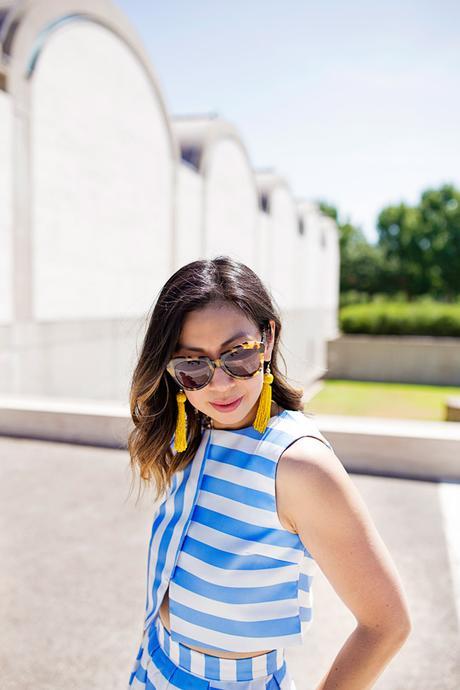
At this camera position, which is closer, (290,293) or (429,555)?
(429,555)

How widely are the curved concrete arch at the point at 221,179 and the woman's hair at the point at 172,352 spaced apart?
12.4 meters

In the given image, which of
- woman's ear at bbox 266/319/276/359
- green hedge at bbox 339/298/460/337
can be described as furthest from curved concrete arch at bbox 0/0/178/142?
green hedge at bbox 339/298/460/337

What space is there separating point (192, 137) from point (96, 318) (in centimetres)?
715

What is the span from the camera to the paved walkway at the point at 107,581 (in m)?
2.78

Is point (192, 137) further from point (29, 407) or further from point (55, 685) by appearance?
point (55, 685)

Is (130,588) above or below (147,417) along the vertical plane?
below

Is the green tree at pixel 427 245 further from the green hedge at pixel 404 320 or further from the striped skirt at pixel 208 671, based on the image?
the striped skirt at pixel 208 671

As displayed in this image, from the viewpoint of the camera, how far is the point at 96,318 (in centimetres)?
1082

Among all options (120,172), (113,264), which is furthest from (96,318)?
(120,172)

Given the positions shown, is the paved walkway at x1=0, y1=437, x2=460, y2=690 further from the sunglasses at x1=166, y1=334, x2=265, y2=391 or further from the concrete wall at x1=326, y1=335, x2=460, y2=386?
the concrete wall at x1=326, y1=335, x2=460, y2=386

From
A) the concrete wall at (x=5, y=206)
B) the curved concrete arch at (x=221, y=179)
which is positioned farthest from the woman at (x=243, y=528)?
the curved concrete arch at (x=221, y=179)

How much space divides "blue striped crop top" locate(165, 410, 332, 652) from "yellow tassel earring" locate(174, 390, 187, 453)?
226 mm

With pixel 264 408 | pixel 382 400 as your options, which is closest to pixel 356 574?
pixel 264 408

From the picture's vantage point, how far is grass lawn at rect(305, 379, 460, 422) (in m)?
17.3
